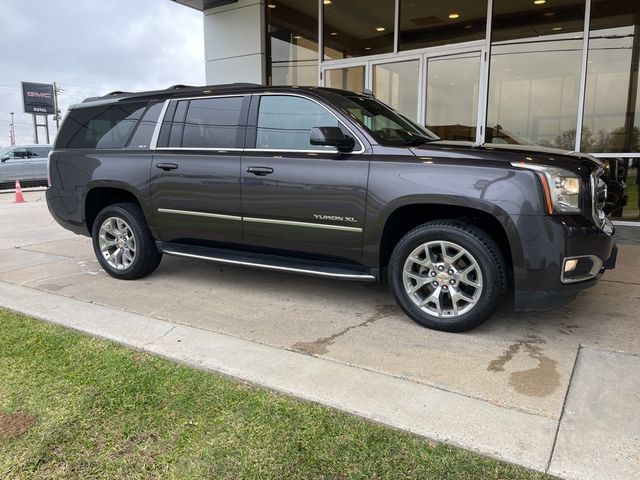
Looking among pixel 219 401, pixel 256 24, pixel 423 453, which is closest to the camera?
pixel 423 453

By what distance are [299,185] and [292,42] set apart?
7.46 meters

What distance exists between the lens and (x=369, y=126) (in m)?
4.35

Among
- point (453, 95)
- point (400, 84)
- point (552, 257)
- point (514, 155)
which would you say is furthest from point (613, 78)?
point (552, 257)

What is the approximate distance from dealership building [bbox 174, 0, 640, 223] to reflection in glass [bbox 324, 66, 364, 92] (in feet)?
0.07

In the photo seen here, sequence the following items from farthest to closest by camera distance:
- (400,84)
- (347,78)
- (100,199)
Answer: (347,78) → (400,84) → (100,199)

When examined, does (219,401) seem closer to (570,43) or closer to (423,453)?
(423,453)

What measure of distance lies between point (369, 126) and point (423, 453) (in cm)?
274

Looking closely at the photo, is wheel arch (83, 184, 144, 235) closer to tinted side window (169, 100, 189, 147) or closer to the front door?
tinted side window (169, 100, 189, 147)

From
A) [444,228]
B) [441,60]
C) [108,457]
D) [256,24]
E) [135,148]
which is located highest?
[256,24]

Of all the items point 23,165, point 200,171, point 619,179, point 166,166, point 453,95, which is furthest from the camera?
point 23,165

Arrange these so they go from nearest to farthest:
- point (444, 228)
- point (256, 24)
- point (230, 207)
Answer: point (444, 228), point (230, 207), point (256, 24)

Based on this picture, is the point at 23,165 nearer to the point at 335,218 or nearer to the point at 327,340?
the point at 335,218

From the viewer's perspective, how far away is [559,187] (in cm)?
349

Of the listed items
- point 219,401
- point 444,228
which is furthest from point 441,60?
point 219,401
